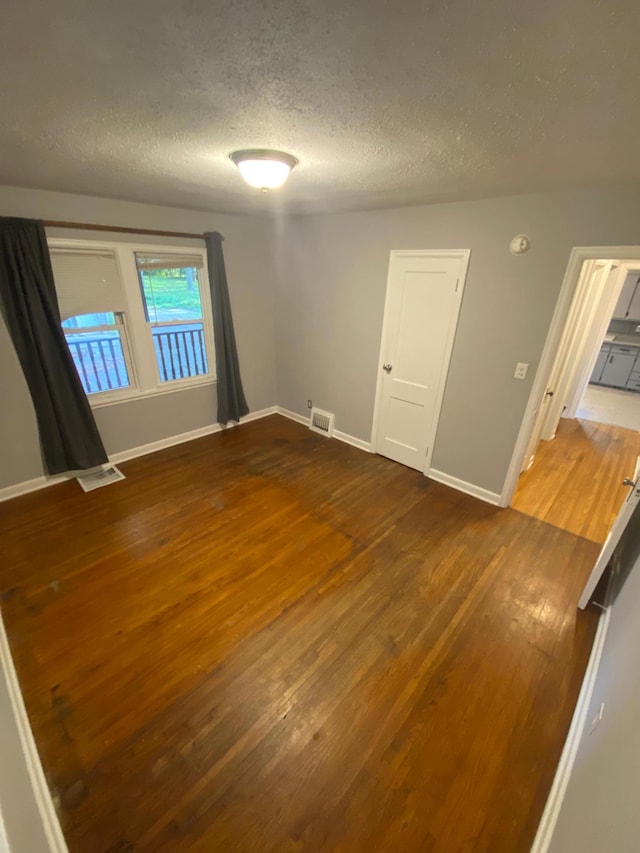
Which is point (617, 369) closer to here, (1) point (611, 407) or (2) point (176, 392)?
(1) point (611, 407)

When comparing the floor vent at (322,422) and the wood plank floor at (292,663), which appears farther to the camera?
the floor vent at (322,422)

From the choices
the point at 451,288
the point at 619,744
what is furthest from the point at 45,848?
the point at 451,288

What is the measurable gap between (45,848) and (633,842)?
164cm

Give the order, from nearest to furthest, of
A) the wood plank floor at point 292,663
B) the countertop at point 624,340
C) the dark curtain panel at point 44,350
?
1. the wood plank floor at point 292,663
2. the dark curtain panel at point 44,350
3. the countertop at point 624,340

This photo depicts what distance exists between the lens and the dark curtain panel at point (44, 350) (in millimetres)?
2508

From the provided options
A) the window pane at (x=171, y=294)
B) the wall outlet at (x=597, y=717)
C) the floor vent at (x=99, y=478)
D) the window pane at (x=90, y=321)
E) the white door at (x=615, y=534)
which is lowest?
the floor vent at (x=99, y=478)

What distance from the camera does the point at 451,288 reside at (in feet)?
9.32

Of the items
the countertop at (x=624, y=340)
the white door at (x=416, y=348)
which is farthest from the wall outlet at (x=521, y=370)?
the countertop at (x=624, y=340)

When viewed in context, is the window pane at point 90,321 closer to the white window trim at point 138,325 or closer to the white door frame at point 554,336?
the white window trim at point 138,325

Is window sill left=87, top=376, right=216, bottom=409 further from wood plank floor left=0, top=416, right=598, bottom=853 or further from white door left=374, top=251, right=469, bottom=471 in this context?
white door left=374, top=251, right=469, bottom=471

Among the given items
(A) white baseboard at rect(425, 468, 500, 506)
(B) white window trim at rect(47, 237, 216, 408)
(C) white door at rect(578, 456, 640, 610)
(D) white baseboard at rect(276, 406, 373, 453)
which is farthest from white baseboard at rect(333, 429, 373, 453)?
(C) white door at rect(578, 456, 640, 610)

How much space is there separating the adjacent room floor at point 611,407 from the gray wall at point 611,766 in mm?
4381

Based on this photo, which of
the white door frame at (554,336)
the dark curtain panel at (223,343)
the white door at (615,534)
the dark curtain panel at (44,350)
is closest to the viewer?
the white door at (615,534)

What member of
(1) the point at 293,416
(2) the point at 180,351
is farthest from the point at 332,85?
(1) the point at 293,416
